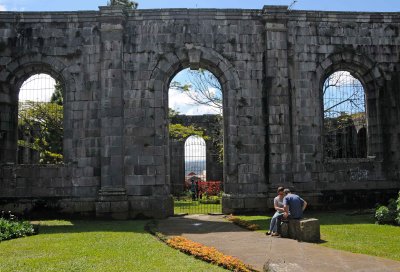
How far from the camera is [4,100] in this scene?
14.9m

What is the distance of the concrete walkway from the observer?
7039mm

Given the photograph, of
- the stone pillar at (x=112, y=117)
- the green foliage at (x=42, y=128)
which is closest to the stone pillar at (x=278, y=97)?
the stone pillar at (x=112, y=117)

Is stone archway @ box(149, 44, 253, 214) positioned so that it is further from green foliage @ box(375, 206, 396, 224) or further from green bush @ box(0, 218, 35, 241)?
green bush @ box(0, 218, 35, 241)

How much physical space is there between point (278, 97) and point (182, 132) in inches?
475

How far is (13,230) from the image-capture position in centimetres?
1066

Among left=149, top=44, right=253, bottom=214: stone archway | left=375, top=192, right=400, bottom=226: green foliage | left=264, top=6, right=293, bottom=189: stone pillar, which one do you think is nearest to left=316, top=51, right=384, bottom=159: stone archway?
left=264, top=6, right=293, bottom=189: stone pillar

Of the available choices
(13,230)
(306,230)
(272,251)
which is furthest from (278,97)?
(13,230)

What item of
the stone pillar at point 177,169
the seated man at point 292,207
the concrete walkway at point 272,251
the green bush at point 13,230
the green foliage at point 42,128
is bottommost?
the concrete walkway at point 272,251

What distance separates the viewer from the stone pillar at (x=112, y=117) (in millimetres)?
14211

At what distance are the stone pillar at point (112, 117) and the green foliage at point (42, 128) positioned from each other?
6060mm

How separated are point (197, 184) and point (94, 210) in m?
10.1

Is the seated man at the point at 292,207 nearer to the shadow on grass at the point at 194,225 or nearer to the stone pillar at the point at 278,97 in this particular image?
the shadow on grass at the point at 194,225

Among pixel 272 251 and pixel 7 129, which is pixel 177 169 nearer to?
pixel 7 129

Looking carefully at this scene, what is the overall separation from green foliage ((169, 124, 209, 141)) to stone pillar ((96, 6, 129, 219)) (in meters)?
10.9
